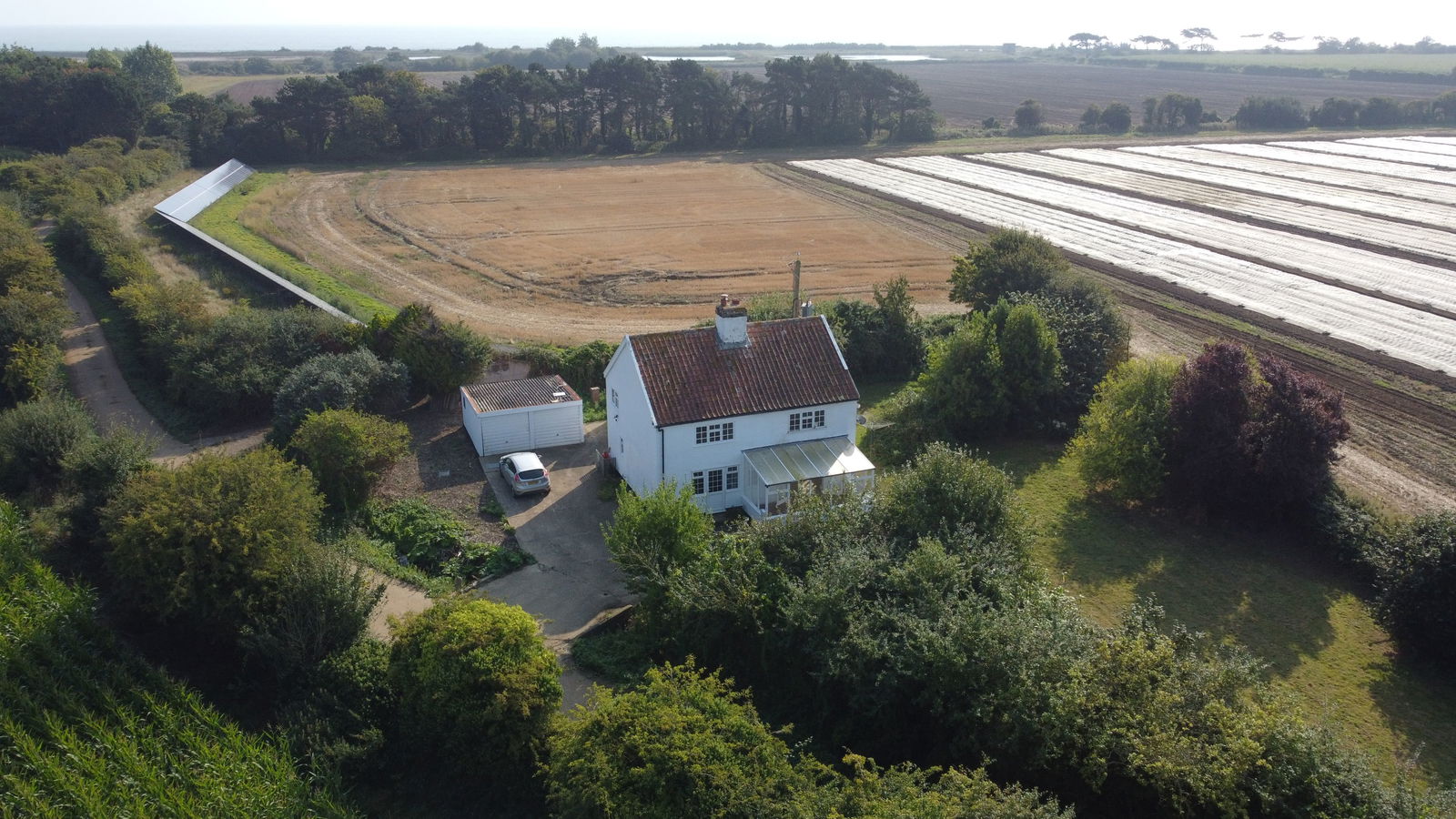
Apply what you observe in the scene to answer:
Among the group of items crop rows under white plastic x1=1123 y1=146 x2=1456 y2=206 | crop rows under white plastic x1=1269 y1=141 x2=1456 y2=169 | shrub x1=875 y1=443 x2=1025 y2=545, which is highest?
crop rows under white plastic x1=1269 y1=141 x2=1456 y2=169

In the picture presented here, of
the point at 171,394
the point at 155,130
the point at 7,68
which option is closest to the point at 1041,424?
the point at 171,394

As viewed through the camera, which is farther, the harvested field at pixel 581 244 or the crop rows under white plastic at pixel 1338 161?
the crop rows under white plastic at pixel 1338 161

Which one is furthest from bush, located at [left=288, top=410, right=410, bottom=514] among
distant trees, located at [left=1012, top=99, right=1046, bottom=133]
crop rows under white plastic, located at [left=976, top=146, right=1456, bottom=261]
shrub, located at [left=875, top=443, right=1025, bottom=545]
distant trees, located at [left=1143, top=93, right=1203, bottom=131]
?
distant trees, located at [left=1143, top=93, right=1203, bottom=131]

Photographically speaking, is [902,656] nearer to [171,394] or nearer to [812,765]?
[812,765]

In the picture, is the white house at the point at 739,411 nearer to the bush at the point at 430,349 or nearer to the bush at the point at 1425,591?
the bush at the point at 430,349

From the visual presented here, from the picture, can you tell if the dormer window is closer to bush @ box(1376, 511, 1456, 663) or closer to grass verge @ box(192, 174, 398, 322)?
bush @ box(1376, 511, 1456, 663)

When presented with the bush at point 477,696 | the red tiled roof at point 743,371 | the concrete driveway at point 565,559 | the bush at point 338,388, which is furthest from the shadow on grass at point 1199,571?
the bush at point 338,388
